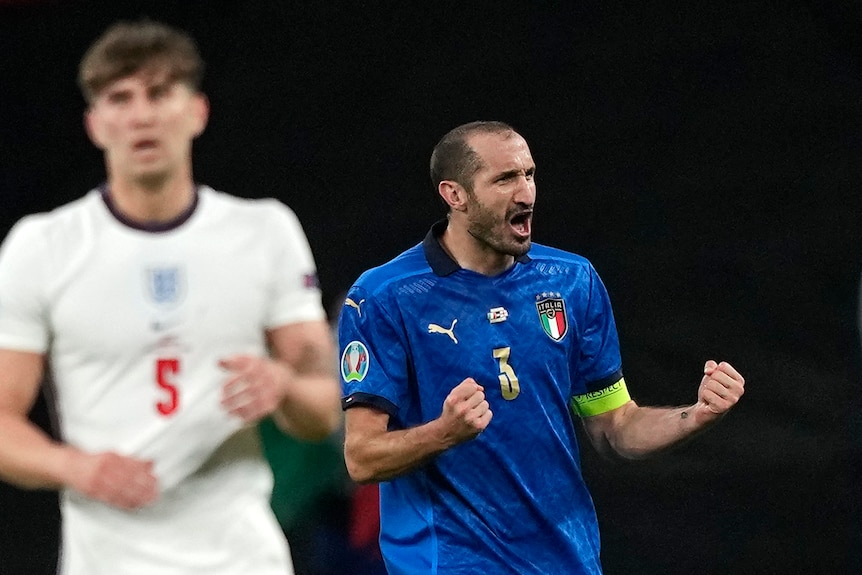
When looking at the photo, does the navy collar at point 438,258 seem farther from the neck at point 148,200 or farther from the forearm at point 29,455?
the forearm at point 29,455

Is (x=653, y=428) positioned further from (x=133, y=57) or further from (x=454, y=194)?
(x=133, y=57)

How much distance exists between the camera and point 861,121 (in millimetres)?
4438

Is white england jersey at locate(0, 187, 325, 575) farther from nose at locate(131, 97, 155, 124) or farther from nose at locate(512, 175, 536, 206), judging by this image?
nose at locate(512, 175, 536, 206)

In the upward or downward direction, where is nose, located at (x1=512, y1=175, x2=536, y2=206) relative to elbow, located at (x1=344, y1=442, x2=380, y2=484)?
upward

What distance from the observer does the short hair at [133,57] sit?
2.30 metres

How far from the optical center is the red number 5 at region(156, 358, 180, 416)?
2.32 m

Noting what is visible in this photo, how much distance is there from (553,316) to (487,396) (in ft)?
0.84

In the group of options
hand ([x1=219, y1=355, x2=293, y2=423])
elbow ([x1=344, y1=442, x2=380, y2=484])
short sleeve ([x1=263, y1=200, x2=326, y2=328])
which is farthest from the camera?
elbow ([x1=344, y1=442, x2=380, y2=484])

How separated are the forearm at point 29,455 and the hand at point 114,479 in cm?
4

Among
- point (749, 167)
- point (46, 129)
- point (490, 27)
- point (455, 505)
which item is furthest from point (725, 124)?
point (46, 129)

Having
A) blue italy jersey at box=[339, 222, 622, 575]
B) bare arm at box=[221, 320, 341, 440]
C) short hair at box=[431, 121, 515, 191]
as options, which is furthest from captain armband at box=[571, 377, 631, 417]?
bare arm at box=[221, 320, 341, 440]

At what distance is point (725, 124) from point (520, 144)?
4.25 feet

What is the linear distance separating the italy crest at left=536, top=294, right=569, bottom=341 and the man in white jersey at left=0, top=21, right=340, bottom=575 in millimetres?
999

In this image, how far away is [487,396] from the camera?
323 cm
